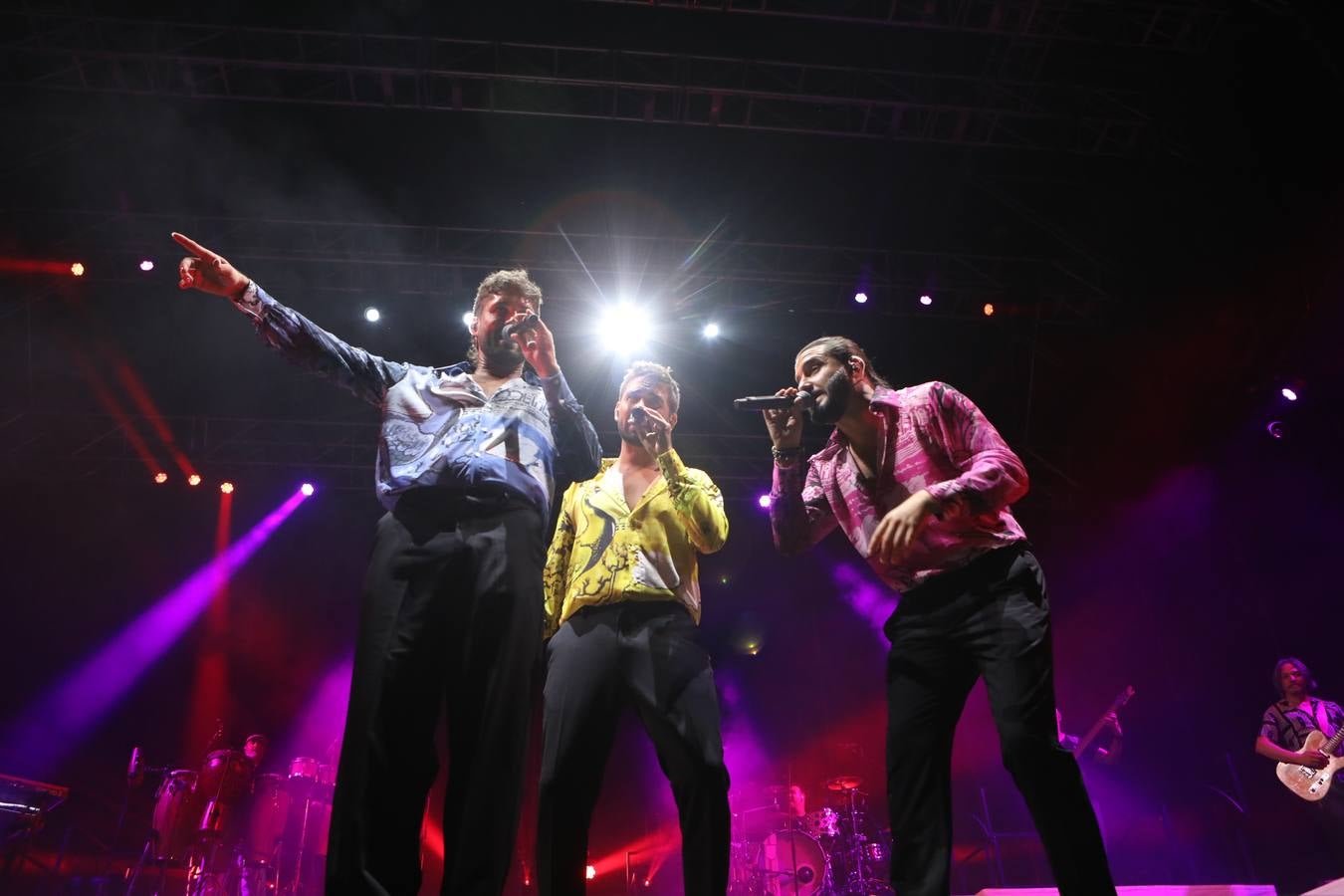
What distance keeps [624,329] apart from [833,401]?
19.2 ft

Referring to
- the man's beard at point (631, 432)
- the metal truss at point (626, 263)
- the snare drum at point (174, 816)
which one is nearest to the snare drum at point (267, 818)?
the snare drum at point (174, 816)

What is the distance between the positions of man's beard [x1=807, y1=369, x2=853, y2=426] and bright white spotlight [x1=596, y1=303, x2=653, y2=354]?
560 cm

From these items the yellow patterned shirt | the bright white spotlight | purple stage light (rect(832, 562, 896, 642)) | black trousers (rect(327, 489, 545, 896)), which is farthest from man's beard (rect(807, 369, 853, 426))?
purple stage light (rect(832, 562, 896, 642))

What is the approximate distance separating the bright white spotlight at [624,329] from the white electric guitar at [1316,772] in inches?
271

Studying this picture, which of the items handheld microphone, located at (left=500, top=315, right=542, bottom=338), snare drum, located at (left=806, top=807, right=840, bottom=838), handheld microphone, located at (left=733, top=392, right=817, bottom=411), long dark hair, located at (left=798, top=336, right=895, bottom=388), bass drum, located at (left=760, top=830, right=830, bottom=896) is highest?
long dark hair, located at (left=798, top=336, right=895, bottom=388)

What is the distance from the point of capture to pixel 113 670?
945 cm

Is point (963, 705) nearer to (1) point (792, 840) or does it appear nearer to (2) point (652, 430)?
(2) point (652, 430)

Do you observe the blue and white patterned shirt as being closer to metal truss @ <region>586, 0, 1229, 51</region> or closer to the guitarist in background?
metal truss @ <region>586, 0, 1229, 51</region>

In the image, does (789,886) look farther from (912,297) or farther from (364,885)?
(364,885)

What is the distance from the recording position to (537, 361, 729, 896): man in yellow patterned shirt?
2.42 m

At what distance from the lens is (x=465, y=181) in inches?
301

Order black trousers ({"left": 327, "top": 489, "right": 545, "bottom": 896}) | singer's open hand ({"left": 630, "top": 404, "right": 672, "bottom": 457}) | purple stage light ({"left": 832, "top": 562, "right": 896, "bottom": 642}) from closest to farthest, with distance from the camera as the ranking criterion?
1. black trousers ({"left": 327, "top": 489, "right": 545, "bottom": 896})
2. singer's open hand ({"left": 630, "top": 404, "right": 672, "bottom": 457})
3. purple stage light ({"left": 832, "top": 562, "right": 896, "bottom": 642})

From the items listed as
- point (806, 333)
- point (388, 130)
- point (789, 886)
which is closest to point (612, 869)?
point (789, 886)

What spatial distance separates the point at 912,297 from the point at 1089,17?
9.72ft
